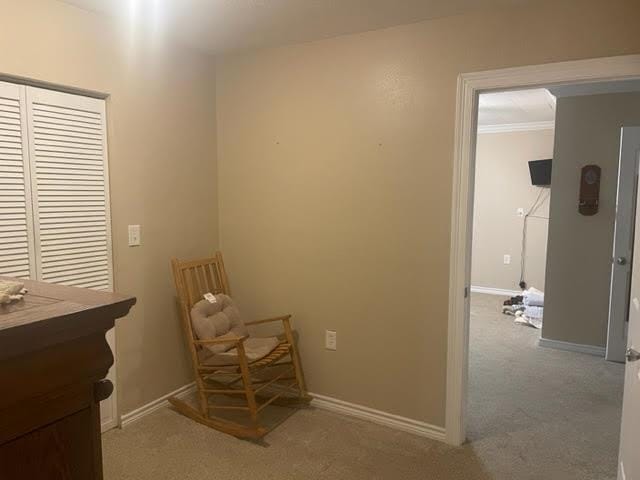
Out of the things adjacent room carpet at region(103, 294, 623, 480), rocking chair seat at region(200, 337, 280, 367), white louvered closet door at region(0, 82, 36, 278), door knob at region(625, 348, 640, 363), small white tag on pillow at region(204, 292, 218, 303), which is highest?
white louvered closet door at region(0, 82, 36, 278)

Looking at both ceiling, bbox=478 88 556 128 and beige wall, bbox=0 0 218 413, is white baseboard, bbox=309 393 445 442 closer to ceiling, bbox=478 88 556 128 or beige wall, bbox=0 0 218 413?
beige wall, bbox=0 0 218 413

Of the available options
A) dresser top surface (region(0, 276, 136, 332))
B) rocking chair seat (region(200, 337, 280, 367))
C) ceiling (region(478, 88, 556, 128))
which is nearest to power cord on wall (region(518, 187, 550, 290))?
ceiling (region(478, 88, 556, 128))

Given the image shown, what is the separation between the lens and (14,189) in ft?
6.96

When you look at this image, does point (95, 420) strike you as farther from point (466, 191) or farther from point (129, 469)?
point (466, 191)

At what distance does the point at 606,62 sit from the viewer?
2039mm

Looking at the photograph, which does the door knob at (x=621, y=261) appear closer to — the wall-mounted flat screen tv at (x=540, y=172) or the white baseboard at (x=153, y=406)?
the wall-mounted flat screen tv at (x=540, y=172)

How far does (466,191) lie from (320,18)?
1.19 metres

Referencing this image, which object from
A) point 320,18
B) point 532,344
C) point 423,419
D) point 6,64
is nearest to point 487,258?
point 532,344

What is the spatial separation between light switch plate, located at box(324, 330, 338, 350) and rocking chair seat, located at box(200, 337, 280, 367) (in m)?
0.31

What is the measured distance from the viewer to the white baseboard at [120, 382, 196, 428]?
270 centimetres

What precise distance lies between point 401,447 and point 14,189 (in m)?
2.34

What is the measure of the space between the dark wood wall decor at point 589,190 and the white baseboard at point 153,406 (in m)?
3.58

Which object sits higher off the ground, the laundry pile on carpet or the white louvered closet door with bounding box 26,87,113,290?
the white louvered closet door with bounding box 26,87,113,290

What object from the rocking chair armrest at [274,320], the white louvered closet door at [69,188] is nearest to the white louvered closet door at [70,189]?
the white louvered closet door at [69,188]
